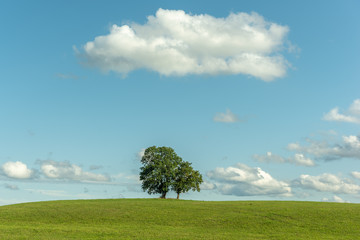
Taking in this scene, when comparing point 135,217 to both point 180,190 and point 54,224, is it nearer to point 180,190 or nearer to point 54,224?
point 54,224

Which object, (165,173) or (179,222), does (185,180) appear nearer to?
(165,173)

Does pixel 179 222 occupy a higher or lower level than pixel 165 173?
lower

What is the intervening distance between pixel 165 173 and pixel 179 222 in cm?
3156

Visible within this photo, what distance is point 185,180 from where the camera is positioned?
3113 inches

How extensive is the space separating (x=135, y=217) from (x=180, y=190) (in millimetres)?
29839

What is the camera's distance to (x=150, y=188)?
264 feet

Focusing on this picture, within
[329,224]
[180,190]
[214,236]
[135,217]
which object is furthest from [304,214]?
[180,190]

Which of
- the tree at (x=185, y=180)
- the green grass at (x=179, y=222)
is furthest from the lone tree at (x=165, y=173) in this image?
the green grass at (x=179, y=222)

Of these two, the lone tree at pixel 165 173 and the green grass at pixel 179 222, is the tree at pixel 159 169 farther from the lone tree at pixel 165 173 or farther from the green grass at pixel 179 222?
the green grass at pixel 179 222

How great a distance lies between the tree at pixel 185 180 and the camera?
3108 inches

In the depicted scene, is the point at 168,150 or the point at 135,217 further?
the point at 168,150

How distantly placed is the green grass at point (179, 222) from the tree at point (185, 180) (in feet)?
60.4

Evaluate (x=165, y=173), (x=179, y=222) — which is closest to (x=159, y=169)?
(x=165, y=173)

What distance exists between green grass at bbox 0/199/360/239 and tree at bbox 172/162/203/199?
1841cm
